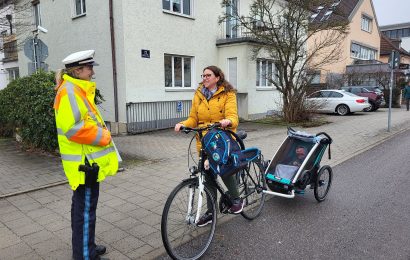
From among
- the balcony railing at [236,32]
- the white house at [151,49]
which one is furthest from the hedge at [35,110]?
the balcony railing at [236,32]

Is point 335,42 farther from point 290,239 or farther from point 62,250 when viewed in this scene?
point 62,250

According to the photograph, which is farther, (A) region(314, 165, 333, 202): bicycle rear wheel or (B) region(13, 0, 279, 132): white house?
(B) region(13, 0, 279, 132): white house

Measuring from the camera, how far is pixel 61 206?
15.7 feet

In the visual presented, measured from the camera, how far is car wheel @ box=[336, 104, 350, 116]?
1875 cm

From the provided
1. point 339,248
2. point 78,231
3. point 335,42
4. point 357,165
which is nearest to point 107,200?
point 78,231

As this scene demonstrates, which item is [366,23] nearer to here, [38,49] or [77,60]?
[38,49]

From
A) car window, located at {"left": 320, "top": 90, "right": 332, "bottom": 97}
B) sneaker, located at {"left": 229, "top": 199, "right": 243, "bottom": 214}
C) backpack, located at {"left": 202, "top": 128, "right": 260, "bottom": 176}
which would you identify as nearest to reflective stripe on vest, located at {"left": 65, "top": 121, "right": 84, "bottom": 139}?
backpack, located at {"left": 202, "top": 128, "right": 260, "bottom": 176}

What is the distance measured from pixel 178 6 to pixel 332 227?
37.7 feet

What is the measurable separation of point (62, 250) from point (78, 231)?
2.14ft

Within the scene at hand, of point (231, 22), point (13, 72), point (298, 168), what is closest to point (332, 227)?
point (298, 168)

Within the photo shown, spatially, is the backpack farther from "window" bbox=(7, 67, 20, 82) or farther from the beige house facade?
the beige house facade

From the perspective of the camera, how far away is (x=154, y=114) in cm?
1246

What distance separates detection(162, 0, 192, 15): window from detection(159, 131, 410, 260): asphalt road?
9.68 m

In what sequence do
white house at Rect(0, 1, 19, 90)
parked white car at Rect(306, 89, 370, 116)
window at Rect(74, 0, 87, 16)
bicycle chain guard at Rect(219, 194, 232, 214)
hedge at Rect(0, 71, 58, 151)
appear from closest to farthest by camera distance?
bicycle chain guard at Rect(219, 194, 232, 214), hedge at Rect(0, 71, 58, 151), white house at Rect(0, 1, 19, 90), window at Rect(74, 0, 87, 16), parked white car at Rect(306, 89, 370, 116)
